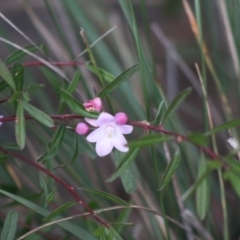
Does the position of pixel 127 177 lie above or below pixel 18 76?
below

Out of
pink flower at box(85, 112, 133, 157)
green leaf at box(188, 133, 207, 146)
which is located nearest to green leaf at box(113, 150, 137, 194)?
pink flower at box(85, 112, 133, 157)

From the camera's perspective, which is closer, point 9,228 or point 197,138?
point 197,138

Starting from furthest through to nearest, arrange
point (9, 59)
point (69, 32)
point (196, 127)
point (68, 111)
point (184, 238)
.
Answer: point (196, 127), point (69, 32), point (68, 111), point (184, 238), point (9, 59)

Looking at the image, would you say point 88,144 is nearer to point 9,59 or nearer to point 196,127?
point 9,59

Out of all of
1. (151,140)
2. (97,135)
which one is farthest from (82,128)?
(151,140)

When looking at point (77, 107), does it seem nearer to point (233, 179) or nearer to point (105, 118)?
point (105, 118)

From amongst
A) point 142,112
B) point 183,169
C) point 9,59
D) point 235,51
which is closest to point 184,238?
point 183,169

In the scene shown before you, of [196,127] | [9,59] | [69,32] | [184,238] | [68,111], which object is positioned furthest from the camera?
[196,127]

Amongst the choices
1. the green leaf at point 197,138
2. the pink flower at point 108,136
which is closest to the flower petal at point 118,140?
the pink flower at point 108,136
